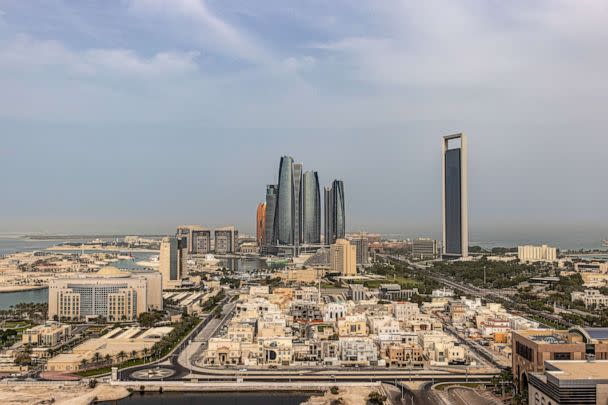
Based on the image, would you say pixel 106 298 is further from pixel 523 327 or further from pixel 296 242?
pixel 296 242

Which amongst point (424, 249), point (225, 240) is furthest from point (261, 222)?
point (424, 249)

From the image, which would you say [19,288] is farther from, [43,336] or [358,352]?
[358,352]

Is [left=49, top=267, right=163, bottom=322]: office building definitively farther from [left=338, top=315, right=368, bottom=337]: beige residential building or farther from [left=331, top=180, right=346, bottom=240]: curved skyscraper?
[left=331, top=180, right=346, bottom=240]: curved skyscraper

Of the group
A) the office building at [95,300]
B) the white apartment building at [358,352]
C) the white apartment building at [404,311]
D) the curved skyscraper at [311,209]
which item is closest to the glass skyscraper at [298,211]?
the curved skyscraper at [311,209]

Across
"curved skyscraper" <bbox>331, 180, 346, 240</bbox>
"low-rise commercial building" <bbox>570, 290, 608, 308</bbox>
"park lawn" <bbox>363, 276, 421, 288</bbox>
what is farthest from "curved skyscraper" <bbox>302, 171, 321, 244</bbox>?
"low-rise commercial building" <bbox>570, 290, 608, 308</bbox>

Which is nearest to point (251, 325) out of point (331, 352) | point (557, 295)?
point (331, 352)
